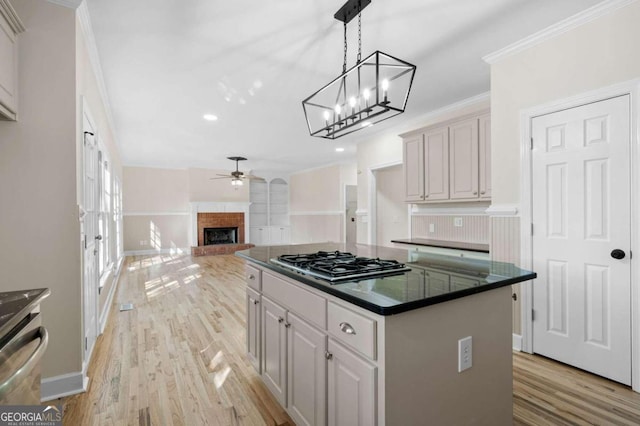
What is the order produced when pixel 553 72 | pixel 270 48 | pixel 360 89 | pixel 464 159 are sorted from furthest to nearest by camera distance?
pixel 464 159
pixel 360 89
pixel 270 48
pixel 553 72

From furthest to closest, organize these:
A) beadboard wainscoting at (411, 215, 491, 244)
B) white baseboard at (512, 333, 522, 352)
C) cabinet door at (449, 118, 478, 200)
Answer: beadboard wainscoting at (411, 215, 491, 244) → cabinet door at (449, 118, 478, 200) → white baseboard at (512, 333, 522, 352)

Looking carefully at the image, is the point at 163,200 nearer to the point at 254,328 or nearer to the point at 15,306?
the point at 254,328

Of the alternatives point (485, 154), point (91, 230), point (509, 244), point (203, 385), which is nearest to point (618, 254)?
point (509, 244)

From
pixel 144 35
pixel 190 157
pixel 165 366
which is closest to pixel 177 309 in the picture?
pixel 165 366

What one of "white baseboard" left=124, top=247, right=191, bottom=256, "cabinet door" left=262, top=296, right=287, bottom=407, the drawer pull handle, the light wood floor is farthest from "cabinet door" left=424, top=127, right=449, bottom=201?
"white baseboard" left=124, top=247, right=191, bottom=256

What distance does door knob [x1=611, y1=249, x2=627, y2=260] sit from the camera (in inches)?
85.7

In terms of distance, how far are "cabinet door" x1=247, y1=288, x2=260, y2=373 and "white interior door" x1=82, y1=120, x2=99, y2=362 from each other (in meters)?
1.28

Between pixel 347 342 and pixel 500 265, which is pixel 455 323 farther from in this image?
pixel 500 265

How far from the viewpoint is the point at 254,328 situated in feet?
7.47

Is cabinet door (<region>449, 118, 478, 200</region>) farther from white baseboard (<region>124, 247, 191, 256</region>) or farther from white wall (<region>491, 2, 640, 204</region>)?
white baseboard (<region>124, 247, 191, 256</region>)

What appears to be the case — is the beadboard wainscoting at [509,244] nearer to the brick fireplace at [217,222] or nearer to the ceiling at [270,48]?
the ceiling at [270,48]

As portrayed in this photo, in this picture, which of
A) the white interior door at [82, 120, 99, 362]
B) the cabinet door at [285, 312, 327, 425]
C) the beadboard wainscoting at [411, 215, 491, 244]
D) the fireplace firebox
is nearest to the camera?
the cabinet door at [285, 312, 327, 425]

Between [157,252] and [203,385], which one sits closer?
[203,385]

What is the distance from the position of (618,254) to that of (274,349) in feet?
7.99
